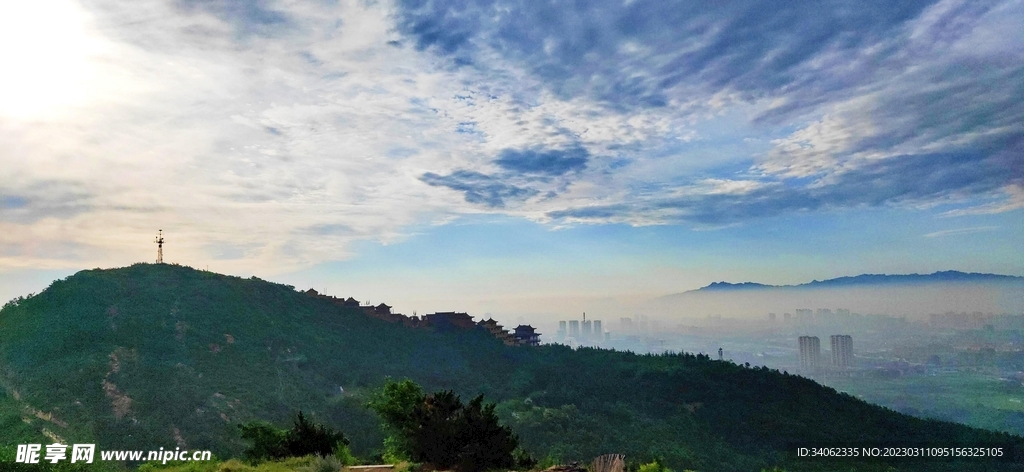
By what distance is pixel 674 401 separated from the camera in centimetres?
6212

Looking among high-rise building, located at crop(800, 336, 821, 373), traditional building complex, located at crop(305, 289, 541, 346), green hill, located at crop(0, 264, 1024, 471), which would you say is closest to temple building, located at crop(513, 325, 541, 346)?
traditional building complex, located at crop(305, 289, 541, 346)

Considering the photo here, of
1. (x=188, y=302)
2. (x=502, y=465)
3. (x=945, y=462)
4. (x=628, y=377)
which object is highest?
(x=188, y=302)

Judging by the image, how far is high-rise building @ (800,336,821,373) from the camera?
106 m

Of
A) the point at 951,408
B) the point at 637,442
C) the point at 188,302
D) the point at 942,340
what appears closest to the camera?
the point at 637,442

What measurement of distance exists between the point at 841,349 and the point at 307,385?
94.7 metres

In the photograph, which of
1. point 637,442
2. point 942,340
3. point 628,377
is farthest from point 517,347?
point 942,340

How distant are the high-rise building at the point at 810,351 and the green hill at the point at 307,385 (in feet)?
140

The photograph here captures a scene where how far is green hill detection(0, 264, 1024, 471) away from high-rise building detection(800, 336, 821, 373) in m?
42.6

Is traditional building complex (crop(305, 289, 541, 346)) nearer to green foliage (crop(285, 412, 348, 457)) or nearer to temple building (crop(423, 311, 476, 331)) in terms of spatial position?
temple building (crop(423, 311, 476, 331))

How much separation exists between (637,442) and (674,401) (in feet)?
49.6

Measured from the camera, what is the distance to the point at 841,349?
105 m

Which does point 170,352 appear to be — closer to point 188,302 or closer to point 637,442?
point 188,302

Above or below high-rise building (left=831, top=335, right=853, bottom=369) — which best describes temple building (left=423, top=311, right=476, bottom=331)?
above

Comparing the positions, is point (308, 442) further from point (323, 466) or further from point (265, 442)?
point (323, 466)
